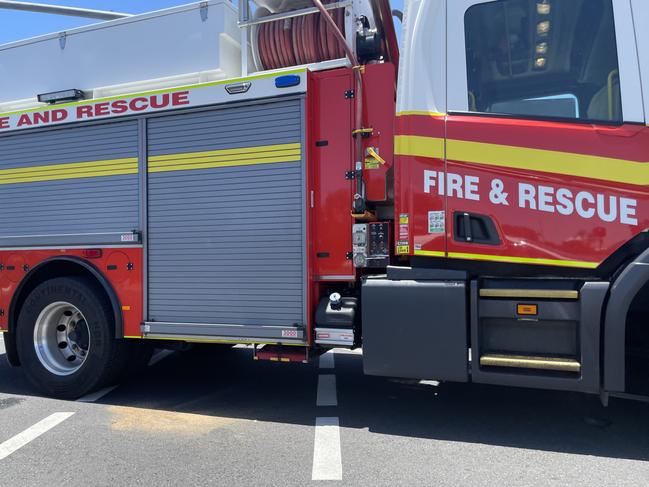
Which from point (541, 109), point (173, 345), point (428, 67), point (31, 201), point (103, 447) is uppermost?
point (428, 67)

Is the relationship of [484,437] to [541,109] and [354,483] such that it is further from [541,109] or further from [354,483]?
[541,109]

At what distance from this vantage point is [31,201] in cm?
506

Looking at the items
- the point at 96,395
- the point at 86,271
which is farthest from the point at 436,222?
the point at 96,395

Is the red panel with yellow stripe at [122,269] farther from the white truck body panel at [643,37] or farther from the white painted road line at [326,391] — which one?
the white truck body panel at [643,37]

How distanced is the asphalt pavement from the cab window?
7.49 ft

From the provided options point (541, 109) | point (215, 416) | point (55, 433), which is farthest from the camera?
point (215, 416)

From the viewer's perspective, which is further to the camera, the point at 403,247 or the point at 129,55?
the point at 129,55

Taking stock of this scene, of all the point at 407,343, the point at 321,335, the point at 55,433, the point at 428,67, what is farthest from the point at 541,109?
the point at 55,433

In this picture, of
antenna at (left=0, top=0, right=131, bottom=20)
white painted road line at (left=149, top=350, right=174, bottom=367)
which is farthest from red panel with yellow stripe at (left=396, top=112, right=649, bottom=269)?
antenna at (left=0, top=0, right=131, bottom=20)

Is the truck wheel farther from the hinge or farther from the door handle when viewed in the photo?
the door handle

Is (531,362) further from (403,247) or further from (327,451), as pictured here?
(327,451)

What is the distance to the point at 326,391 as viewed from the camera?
506cm

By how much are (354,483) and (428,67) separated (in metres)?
2.83

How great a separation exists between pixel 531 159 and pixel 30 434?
4.25m
